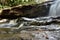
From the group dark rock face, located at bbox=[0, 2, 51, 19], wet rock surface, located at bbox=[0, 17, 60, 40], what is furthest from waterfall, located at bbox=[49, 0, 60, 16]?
wet rock surface, located at bbox=[0, 17, 60, 40]

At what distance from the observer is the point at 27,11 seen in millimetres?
8938

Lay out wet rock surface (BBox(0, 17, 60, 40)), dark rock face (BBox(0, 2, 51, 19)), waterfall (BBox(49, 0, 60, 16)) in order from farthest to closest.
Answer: waterfall (BBox(49, 0, 60, 16)) < dark rock face (BBox(0, 2, 51, 19)) < wet rock surface (BBox(0, 17, 60, 40))

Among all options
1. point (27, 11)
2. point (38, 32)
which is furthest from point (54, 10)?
point (38, 32)

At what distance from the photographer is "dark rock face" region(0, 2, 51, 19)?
28.4ft

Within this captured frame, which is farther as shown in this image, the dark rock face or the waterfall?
the waterfall

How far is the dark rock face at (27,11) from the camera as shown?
866 cm

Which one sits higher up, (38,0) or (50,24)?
(38,0)

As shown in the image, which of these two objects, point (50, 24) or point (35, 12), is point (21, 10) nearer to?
point (35, 12)

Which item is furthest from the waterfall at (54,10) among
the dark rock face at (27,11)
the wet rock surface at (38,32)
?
the wet rock surface at (38,32)

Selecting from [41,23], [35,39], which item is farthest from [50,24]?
[35,39]

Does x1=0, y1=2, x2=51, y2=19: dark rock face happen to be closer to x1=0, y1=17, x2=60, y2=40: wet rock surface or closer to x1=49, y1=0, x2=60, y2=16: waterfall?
x1=49, y1=0, x2=60, y2=16: waterfall

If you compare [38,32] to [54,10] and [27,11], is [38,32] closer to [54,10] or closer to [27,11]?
[27,11]

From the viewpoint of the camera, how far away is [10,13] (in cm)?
871

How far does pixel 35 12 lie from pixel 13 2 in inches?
61.6
